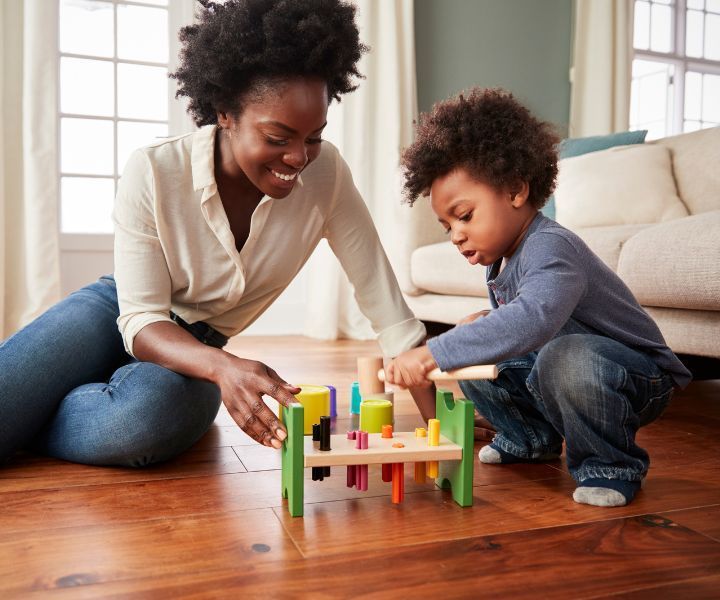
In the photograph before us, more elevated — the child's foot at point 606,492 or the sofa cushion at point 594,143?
the sofa cushion at point 594,143

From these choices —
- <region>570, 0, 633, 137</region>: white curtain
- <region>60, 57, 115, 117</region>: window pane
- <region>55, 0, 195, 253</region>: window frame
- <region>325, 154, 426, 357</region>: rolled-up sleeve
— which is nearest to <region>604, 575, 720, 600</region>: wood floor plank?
<region>325, 154, 426, 357</region>: rolled-up sleeve

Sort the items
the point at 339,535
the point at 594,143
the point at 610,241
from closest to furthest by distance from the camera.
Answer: the point at 339,535 → the point at 610,241 → the point at 594,143

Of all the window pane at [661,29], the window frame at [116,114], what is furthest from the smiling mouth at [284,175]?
the window pane at [661,29]

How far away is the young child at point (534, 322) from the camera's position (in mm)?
958

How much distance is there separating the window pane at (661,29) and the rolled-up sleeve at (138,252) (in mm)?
3725

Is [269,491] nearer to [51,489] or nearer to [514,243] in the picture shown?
[51,489]

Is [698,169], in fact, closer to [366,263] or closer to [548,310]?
[366,263]

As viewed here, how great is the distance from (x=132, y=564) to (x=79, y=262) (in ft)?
8.03

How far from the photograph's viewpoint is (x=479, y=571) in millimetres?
759

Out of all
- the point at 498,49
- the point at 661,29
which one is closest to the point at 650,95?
the point at 661,29

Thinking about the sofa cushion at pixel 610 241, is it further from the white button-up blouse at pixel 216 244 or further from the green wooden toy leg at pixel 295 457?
the green wooden toy leg at pixel 295 457

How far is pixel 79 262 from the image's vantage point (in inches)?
118

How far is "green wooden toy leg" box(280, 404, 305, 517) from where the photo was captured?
0.90 meters

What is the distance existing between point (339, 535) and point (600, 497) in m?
0.38
